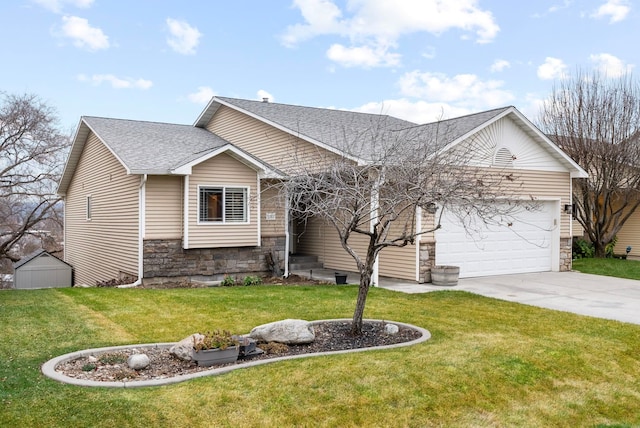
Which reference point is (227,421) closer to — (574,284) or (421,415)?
(421,415)

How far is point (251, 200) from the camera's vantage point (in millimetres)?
14078

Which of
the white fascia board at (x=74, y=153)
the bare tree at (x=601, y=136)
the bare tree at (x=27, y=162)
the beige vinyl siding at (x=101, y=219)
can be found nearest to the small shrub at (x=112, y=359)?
the beige vinyl siding at (x=101, y=219)

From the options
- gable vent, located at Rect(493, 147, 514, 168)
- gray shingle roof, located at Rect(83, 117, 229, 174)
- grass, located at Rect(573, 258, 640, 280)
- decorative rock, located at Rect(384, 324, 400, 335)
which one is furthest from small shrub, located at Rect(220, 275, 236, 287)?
grass, located at Rect(573, 258, 640, 280)

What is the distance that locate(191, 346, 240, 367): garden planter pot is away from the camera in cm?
585

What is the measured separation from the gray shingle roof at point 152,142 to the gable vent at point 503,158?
7.35m

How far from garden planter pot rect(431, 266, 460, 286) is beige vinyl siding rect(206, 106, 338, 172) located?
3713mm

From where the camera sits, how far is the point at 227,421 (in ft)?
14.8

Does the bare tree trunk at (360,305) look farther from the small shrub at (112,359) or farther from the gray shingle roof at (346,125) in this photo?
the gray shingle roof at (346,125)

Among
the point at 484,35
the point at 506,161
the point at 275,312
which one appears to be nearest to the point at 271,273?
the point at 275,312

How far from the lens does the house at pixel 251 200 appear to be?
43.0 ft

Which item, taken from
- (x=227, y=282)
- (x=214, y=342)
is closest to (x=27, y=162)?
(x=227, y=282)

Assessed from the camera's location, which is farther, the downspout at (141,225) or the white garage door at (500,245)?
the white garage door at (500,245)

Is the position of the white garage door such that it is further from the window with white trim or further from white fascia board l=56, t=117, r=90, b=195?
white fascia board l=56, t=117, r=90, b=195

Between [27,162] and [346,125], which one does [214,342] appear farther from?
[27,162]
